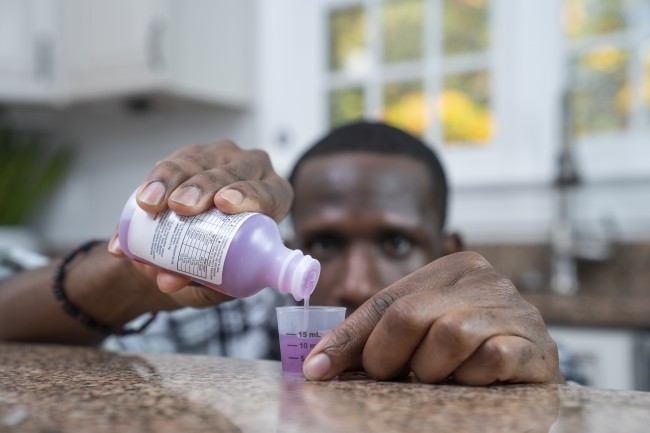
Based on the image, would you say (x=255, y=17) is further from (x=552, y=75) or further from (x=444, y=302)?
(x=444, y=302)

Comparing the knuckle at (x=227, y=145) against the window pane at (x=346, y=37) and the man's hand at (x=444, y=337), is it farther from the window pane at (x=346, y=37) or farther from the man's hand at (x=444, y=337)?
the window pane at (x=346, y=37)

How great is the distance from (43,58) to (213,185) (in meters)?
2.53

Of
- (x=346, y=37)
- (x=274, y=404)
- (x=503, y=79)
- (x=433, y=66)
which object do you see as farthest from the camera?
(x=346, y=37)

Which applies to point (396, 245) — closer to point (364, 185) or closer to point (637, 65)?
point (364, 185)

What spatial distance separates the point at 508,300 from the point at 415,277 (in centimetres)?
8

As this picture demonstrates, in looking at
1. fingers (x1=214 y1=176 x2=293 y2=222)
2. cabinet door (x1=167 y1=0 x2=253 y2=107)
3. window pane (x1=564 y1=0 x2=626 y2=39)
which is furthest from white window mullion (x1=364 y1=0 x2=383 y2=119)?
fingers (x1=214 y1=176 x2=293 y2=222)

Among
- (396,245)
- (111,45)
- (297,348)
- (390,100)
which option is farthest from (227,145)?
(111,45)

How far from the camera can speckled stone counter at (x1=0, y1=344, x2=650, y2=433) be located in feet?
1.24

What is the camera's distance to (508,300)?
1.84ft

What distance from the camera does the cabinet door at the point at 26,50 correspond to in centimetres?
282

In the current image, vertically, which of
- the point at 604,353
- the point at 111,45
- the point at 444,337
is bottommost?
the point at 604,353

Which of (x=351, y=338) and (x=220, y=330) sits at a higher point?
(x=351, y=338)

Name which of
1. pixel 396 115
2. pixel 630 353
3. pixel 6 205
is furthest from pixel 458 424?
pixel 6 205

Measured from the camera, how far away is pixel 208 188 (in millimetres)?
607
